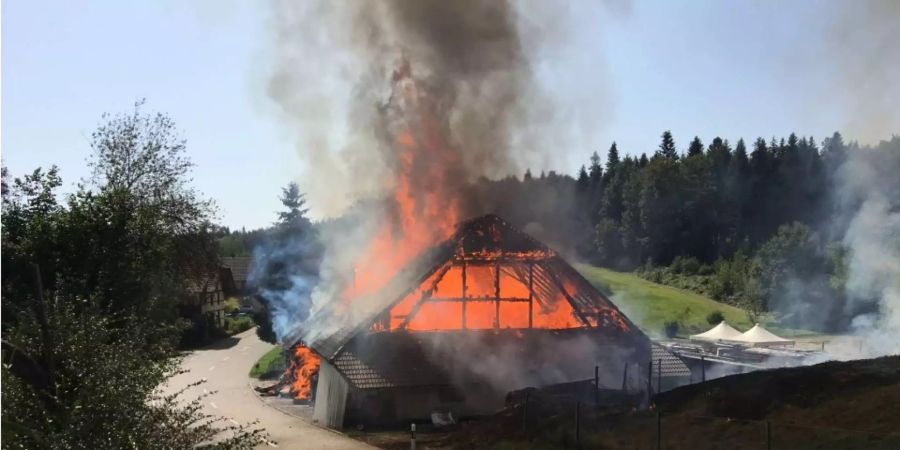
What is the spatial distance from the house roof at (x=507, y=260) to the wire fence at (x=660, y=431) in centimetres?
592

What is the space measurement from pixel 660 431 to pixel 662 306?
54416mm

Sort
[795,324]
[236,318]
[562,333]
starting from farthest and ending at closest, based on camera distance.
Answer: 1. [236,318]
2. [795,324]
3. [562,333]

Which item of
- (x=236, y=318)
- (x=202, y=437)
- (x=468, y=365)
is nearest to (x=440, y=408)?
(x=468, y=365)

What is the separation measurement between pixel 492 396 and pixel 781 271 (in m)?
48.0

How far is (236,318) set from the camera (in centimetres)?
A: 7781

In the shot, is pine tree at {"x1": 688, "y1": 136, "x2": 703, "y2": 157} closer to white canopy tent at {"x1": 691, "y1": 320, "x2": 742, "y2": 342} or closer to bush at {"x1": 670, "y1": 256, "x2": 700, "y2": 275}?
bush at {"x1": 670, "y1": 256, "x2": 700, "y2": 275}

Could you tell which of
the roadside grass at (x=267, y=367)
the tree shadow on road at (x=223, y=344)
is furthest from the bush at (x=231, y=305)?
the roadside grass at (x=267, y=367)

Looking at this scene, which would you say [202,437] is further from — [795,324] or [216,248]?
[795,324]

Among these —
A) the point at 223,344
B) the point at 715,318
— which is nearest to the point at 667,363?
the point at 715,318

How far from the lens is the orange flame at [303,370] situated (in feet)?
112

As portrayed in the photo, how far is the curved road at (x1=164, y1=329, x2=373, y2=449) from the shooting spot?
24500mm

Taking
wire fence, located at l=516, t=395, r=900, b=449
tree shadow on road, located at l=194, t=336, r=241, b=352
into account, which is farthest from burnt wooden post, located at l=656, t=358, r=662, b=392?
tree shadow on road, located at l=194, t=336, r=241, b=352

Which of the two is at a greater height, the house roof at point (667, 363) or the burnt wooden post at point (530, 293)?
the burnt wooden post at point (530, 293)

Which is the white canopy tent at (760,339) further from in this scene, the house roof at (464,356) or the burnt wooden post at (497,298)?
the burnt wooden post at (497,298)
